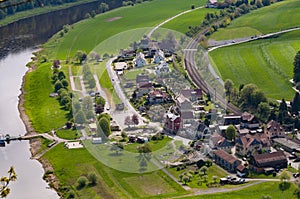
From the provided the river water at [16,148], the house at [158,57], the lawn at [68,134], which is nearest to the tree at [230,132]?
the lawn at [68,134]

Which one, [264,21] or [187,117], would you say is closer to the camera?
[187,117]

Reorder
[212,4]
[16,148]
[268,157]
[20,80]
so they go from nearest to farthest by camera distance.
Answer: [268,157] < [16,148] < [20,80] < [212,4]

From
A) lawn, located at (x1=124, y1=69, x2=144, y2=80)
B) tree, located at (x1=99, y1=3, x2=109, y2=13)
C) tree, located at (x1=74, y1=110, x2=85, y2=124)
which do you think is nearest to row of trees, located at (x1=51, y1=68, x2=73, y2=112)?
tree, located at (x1=74, y1=110, x2=85, y2=124)

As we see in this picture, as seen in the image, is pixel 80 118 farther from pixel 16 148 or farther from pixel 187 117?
pixel 187 117

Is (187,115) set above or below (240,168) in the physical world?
above

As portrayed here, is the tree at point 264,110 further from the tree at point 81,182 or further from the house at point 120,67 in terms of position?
the house at point 120,67

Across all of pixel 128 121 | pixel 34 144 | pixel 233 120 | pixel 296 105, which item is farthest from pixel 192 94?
pixel 34 144

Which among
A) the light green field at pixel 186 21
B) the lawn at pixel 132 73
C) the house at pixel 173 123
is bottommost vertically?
the house at pixel 173 123
